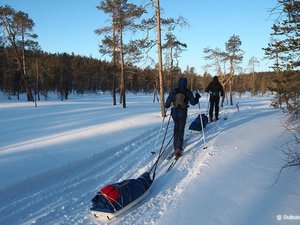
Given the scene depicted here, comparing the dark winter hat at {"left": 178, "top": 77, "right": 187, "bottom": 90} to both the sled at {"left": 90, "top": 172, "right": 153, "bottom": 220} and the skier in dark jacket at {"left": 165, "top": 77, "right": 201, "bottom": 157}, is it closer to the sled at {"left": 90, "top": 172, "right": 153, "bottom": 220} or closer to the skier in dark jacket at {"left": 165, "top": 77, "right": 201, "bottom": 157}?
the skier in dark jacket at {"left": 165, "top": 77, "right": 201, "bottom": 157}

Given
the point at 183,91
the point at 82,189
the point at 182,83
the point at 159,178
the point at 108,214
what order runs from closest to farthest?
the point at 108,214 < the point at 82,189 < the point at 159,178 < the point at 182,83 < the point at 183,91

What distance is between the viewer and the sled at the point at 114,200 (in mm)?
5273

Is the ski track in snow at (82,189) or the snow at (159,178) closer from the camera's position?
the snow at (159,178)

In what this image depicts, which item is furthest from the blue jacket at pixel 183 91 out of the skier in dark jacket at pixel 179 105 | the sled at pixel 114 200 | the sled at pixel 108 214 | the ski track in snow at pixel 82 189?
the sled at pixel 108 214

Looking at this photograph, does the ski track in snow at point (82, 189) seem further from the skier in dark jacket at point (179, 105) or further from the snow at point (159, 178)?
the skier in dark jacket at point (179, 105)

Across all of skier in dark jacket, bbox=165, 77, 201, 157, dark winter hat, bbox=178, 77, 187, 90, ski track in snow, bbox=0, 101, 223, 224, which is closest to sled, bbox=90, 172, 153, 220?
ski track in snow, bbox=0, 101, 223, 224

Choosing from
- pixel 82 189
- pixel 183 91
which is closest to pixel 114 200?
pixel 82 189

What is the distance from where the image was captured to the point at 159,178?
23.9 ft

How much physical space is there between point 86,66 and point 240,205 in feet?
289

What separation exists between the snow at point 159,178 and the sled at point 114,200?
128 millimetres

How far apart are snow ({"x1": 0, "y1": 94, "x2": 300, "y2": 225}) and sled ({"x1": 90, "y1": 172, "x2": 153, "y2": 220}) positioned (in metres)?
0.13

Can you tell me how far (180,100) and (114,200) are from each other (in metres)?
4.48

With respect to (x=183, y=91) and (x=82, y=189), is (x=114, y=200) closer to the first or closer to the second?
(x=82, y=189)

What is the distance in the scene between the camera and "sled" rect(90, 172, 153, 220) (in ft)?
17.3
